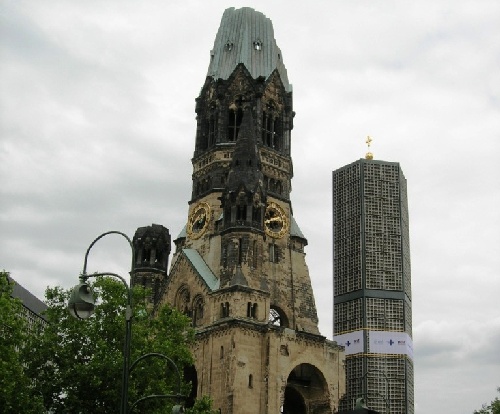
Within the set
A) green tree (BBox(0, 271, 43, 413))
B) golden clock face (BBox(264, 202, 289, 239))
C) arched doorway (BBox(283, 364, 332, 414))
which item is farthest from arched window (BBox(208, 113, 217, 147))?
green tree (BBox(0, 271, 43, 413))

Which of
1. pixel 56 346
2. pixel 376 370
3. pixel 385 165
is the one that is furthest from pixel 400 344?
pixel 56 346

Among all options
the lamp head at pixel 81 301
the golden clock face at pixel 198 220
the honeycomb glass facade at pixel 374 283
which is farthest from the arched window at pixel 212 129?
the lamp head at pixel 81 301

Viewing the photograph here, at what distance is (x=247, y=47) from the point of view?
263 feet

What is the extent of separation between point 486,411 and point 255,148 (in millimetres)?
28838

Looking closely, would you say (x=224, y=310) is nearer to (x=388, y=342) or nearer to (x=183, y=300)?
(x=183, y=300)

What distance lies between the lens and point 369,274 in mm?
111750

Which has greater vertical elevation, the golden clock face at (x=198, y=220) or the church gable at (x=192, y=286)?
the golden clock face at (x=198, y=220)

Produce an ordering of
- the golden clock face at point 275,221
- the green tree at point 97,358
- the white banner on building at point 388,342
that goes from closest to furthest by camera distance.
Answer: the green tree at point 97,358, the golden clock face at point 275,221, the white banner on building at point 388,342

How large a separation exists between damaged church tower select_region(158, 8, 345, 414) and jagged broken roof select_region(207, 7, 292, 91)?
121 mm

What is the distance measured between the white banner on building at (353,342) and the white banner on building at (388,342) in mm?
1171

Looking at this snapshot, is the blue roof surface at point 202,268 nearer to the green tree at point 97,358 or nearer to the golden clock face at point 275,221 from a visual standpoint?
the golden clock face at point 275,221

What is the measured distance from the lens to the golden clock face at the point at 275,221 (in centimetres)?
7269

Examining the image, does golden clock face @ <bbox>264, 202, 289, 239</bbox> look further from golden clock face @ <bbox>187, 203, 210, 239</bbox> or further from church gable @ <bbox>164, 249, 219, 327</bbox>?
church gable @ <bbox>164, 249, 219, 327</bbox>

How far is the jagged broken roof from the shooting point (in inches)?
3140
